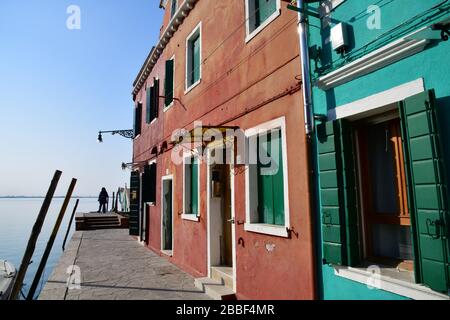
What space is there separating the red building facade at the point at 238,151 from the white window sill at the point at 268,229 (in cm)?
A: 2

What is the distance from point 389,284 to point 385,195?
939mm

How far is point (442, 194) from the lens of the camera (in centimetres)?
253

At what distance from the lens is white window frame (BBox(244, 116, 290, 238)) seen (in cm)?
432

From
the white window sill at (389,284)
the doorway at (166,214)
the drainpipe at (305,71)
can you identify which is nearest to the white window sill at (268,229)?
the white window sill at (389,284)

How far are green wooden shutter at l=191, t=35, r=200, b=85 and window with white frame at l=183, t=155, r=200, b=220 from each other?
207 cm

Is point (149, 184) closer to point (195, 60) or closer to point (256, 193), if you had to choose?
point (195, 60)

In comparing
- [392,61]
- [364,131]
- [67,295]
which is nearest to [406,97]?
[392,61]

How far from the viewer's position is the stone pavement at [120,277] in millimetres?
5848

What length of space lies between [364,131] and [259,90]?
206cm

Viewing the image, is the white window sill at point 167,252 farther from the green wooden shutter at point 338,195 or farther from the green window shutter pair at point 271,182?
the green wooden shutter at point 338,195

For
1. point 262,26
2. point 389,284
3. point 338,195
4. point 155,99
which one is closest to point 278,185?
point 338,195

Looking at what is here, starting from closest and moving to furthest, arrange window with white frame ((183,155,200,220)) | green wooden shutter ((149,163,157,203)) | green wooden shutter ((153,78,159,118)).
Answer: window with white frame ((183,155,200,220)), green wooden shutter ((149,163,157,203)), green wooden shutter ((153,78,159,118))

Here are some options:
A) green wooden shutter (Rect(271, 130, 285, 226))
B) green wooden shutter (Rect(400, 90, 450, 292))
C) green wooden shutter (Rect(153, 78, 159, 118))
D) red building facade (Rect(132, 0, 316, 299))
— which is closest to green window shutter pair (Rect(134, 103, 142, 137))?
green wooden shutter (Rect(153, 78, 159, 118))

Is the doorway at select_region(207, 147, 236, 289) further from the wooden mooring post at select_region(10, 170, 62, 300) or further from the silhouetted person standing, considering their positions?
the silhouetted person standing
